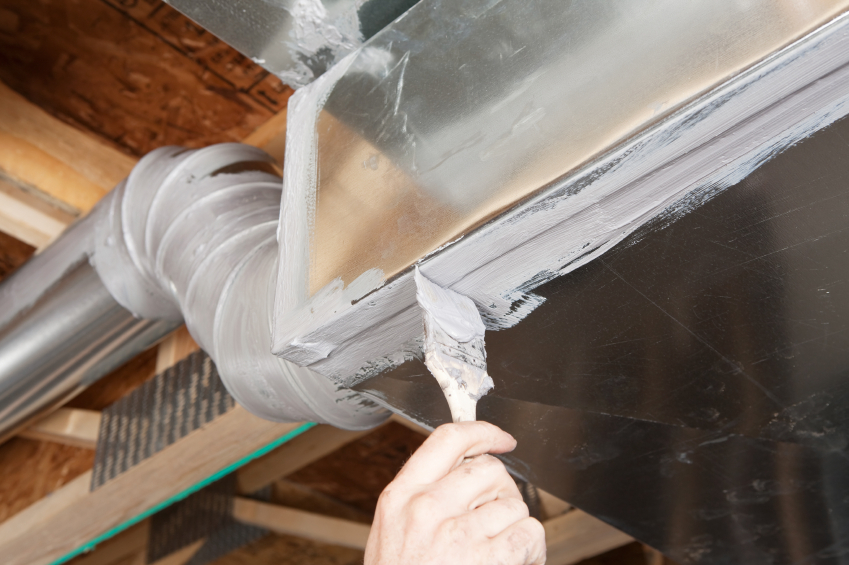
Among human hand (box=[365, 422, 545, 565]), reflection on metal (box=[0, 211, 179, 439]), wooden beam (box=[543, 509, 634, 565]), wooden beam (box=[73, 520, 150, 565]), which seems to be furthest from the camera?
wooden beam (box=[73, 520, 150, 565])

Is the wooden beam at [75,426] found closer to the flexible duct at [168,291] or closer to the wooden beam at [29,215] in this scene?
the flexible duct at [168,291]

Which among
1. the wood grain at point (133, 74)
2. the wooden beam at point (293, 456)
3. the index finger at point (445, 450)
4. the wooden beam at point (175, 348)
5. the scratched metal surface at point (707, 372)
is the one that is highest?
the wood grain at point (133, 74)

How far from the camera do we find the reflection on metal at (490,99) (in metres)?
0.46

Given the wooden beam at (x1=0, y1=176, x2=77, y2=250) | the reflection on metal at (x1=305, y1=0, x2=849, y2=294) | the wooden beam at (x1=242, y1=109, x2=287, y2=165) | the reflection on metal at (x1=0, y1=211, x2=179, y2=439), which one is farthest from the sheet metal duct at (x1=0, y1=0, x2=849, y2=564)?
the wooden beam at (x1=0, y1=176, x2=77, y2=250)

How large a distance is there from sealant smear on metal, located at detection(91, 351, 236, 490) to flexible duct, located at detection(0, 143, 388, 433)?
0.14 meters

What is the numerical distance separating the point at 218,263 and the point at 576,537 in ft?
5.35

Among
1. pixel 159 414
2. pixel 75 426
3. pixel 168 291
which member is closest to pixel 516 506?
pixel 168 291

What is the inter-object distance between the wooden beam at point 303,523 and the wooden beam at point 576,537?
0.95m

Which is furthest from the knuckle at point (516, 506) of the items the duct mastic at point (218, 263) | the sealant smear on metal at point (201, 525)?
the sealant smear on metal at point (201, 525)

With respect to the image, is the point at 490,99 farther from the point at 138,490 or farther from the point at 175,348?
the point at 138,490

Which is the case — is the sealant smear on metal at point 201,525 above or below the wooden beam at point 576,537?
above

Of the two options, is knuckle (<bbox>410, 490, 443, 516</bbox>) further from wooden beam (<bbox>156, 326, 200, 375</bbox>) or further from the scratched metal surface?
wooden beam (<bbox>156, 326, 200, 375</bbox>)

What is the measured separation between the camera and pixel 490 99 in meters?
0.59

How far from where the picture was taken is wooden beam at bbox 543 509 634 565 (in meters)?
2.09
